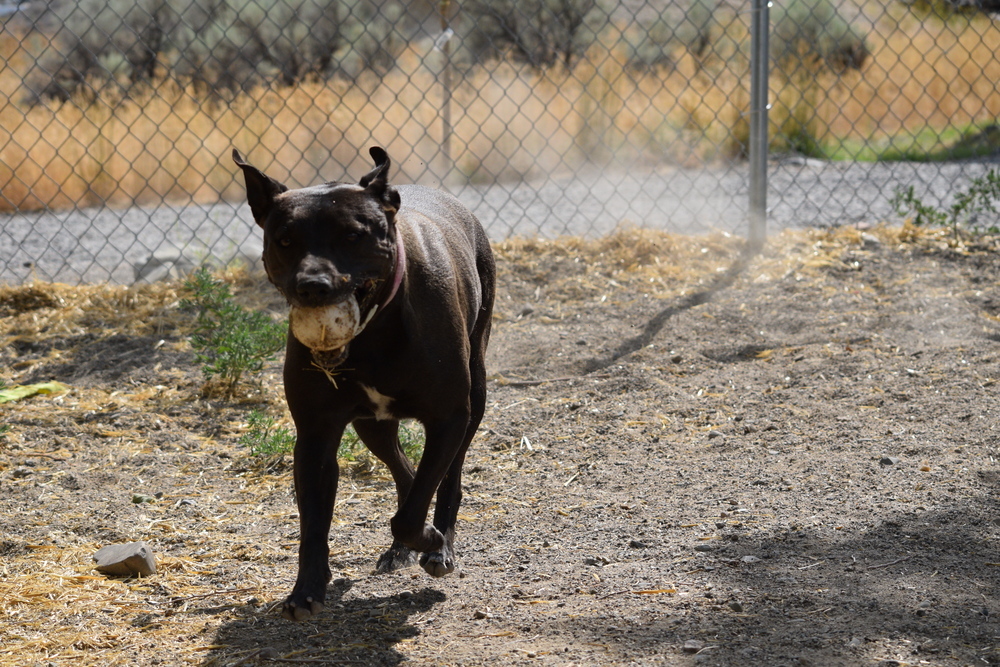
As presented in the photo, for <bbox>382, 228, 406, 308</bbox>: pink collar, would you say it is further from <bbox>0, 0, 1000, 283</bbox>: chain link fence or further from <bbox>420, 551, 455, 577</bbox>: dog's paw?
<bbox>0, 0, 1000, 283</bbox>: chain link fence

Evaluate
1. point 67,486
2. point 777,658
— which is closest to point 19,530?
point 67,486

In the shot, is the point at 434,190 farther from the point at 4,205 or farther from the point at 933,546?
the point at 4,205

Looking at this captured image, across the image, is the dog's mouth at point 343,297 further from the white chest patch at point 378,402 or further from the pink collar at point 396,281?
the white chest patch at point 378,402

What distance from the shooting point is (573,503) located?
375cm

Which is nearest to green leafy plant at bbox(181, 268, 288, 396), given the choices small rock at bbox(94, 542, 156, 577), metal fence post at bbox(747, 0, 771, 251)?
small rock at bbox(94, 542, 156, 577)

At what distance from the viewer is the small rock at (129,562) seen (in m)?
3.24

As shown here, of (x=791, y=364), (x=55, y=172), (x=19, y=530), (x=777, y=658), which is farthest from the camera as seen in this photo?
(x=55, y=172)

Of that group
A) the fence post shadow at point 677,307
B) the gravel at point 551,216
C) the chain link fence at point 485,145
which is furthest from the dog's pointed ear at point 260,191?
the gravel at point 551,216

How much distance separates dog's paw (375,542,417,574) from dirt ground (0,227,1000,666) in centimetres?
5

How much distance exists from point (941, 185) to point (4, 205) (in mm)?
8057

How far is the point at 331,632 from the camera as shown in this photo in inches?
111

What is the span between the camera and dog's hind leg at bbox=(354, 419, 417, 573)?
334cm

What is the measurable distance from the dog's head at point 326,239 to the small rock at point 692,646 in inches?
45.7

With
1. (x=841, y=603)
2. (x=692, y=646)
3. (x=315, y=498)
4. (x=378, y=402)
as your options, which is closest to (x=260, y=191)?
(x=378, y=402)
